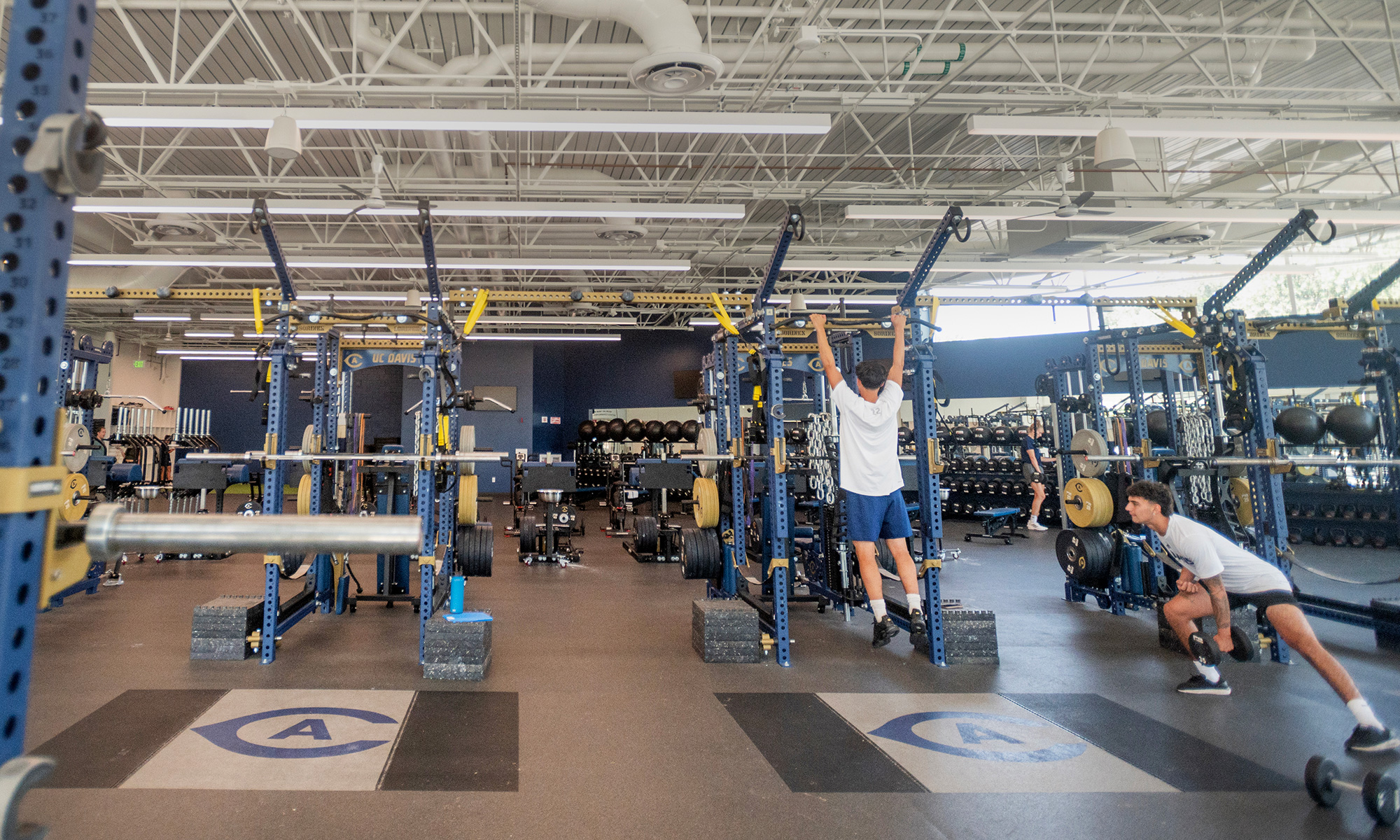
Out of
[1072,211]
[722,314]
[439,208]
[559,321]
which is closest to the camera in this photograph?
[722,314]

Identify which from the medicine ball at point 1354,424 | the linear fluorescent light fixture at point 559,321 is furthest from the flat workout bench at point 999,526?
the linear fluorescent light fixture at point 559,321

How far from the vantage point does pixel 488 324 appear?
16.1m

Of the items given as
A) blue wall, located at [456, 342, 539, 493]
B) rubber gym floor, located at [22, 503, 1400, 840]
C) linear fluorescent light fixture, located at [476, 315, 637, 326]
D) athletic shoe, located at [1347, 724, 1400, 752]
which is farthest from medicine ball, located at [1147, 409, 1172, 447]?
blue wall, located at [456, 342, 539, 493]

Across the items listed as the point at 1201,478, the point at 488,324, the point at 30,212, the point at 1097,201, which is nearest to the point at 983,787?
the point at 30,212

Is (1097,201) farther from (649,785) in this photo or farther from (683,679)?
(649,785)

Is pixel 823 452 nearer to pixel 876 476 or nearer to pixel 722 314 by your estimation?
pixel 722 314

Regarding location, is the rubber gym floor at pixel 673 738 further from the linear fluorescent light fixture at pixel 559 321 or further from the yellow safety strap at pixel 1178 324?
the linear fluorescent light fixture at pixel 559 321

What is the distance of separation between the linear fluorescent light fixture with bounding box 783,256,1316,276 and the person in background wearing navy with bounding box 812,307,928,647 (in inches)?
264

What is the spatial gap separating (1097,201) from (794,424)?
580cm

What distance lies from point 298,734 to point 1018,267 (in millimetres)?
11975

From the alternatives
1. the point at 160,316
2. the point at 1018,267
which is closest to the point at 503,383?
the point at 160,316

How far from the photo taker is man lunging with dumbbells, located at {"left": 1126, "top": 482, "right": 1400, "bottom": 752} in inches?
113

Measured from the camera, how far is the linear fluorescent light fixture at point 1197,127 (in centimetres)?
585

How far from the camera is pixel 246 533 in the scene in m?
0.78
